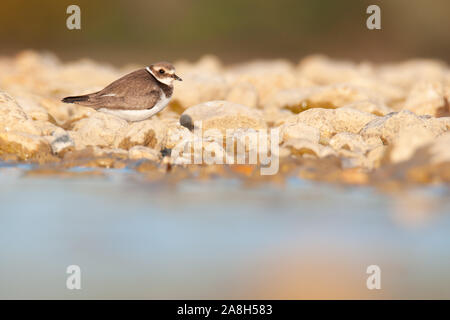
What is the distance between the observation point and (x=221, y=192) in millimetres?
5285

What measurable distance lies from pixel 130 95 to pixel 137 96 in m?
0.08

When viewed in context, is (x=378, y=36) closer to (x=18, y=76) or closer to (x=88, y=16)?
(x=88, y=16)

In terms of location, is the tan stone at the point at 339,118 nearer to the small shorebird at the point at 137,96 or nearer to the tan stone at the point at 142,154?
the small shorebird at the point at 137,96

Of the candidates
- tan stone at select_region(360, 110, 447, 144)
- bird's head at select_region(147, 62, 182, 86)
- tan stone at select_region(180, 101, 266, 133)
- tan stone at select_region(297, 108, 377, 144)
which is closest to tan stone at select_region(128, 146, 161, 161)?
tan stone at select_region(180, 101, 266, 133)

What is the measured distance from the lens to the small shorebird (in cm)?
755

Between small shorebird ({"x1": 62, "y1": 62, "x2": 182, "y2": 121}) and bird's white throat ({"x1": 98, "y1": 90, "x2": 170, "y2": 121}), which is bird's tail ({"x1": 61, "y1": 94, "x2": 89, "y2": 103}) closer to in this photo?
small shorebird ({"x1": 62, "y1": 62, "x2": 182, "y2": 121})

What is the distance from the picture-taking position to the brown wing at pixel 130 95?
7.54 metres

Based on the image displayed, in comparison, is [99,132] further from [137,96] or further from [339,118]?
[339,118]

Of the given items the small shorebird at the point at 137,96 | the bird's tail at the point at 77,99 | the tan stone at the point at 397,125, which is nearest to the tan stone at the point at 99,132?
the small shorebird at the point at 137,96

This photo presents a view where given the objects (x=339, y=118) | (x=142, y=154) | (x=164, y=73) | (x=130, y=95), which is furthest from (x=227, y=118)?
(x=142, y=154)

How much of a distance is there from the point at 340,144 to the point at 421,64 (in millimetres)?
8860

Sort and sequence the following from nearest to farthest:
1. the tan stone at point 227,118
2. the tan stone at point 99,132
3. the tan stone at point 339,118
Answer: the tan stone at point 99,132 < the tan stone at point 339,118 < the tan stone at point 227,118

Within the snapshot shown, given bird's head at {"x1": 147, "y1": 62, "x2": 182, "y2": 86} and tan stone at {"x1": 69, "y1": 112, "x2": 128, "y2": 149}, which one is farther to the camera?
bird's head at {"x1": 147, "y1": 62, "x2": 182, "y2": 86}

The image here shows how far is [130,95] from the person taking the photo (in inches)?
298
